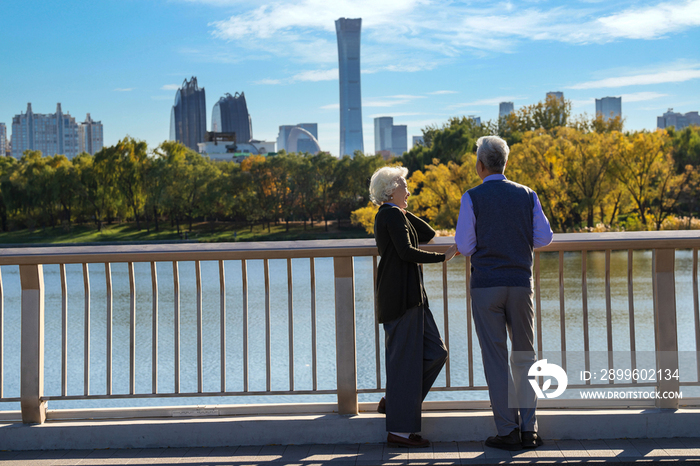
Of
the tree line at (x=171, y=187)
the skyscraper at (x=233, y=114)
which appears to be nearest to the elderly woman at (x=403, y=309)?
the tree line at (x=171, y=187)

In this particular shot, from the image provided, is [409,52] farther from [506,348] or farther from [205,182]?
[506,348]

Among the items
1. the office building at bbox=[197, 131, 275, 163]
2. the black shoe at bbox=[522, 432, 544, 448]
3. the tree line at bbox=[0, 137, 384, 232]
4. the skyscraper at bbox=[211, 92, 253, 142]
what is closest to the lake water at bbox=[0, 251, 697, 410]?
the black shoe at bbox=[522, 432, 544, 448]

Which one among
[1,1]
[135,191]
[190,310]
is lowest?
[190,310]

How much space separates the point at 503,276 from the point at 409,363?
664 mm

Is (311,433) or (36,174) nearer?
(311,433)

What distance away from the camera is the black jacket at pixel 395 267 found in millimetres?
2846

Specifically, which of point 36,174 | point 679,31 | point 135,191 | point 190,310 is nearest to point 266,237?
point 135,191

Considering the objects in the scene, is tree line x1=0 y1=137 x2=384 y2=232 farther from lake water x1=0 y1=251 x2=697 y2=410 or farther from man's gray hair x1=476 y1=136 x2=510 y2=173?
man's gray hair x1=476 y1=136 x2=510 y2=173

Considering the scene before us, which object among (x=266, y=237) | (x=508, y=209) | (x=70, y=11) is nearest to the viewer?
(x=508, y=209)

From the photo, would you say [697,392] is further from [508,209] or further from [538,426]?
[508,209]

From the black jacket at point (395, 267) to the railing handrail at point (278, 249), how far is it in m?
0.23

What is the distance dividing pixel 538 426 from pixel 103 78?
135 metres

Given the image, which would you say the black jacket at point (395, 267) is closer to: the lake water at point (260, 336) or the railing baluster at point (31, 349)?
the railing baluster at point (31, 349)

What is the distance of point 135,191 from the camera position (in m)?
57.1
